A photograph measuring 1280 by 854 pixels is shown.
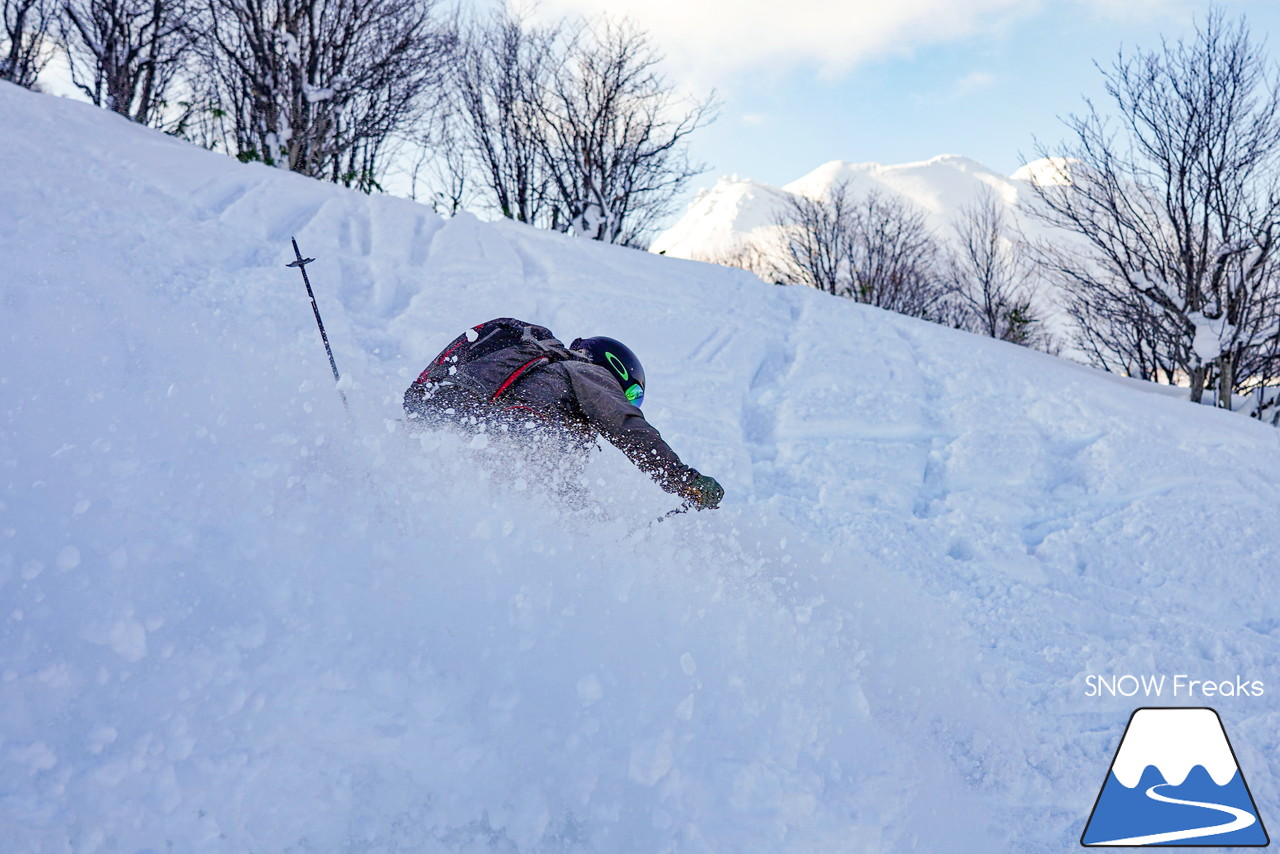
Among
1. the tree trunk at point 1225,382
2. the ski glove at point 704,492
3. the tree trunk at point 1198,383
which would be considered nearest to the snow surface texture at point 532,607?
the ski glove at point 704,492

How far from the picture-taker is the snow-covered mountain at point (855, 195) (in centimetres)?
1938

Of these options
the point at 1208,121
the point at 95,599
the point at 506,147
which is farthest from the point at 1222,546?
the point at 506,147

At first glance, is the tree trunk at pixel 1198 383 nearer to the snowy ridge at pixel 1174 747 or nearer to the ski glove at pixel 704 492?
the snowy ridge at pixel 1174 747

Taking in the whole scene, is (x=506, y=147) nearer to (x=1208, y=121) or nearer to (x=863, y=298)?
(x=863, y=298)

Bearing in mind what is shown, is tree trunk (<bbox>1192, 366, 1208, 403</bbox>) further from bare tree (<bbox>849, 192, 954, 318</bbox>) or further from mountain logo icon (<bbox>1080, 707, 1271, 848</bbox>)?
bare tree (<bbox>849, 192, 954, 318</bbox>)

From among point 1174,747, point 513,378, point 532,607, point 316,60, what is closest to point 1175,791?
point 1174,747

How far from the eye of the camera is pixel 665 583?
2.75 metres

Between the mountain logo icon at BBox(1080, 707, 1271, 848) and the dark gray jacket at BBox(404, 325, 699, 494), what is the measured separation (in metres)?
1.72

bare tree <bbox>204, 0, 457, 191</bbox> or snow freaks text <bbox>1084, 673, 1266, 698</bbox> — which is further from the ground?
bare tree <bbox>204, 0, 457, 191</bbox>

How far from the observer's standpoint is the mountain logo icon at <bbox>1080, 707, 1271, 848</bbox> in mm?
2314

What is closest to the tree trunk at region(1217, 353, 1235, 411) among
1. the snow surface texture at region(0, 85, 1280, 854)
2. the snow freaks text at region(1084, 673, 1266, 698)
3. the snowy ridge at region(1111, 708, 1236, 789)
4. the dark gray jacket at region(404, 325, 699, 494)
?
the snow surface texture at region(0, 85, 1280, 854)

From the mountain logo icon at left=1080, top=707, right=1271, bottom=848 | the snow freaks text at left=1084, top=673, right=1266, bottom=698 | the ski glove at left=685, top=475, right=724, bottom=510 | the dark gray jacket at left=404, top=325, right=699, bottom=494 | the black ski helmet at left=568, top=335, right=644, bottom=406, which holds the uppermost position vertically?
the black ski helmet at left=568, top=335, right=644, bottom=406

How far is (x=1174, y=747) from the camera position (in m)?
2.91

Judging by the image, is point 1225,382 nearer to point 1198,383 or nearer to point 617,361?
point 1198,383
